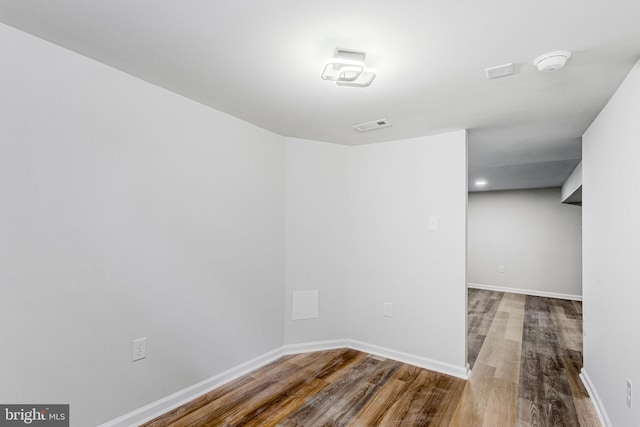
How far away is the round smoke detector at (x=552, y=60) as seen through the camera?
5.11 feet

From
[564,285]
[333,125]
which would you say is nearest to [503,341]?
[333,125]

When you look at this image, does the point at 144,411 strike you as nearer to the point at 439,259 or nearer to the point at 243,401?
the point at 243,401

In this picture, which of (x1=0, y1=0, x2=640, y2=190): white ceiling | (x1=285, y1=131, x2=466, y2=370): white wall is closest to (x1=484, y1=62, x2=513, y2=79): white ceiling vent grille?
(x1=0, y1=0, x2=640, y2=190): white ceiling

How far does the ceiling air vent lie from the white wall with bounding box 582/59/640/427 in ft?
4.91

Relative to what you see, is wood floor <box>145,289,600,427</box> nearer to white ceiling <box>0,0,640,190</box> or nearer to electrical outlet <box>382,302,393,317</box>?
electrical outlet <box>382,302,393,317</box>

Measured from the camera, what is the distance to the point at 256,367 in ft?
9.26

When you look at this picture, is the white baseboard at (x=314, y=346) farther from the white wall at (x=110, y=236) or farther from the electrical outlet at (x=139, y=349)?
the electrical outlet at (x=139, y=349)

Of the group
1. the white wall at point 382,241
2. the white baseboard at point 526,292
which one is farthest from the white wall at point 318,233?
the white baseboard at point 526,292

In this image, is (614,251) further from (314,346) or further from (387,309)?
(314,346)

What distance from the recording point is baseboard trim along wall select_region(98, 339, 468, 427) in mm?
1998

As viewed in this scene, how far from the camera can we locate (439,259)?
297 centimetres

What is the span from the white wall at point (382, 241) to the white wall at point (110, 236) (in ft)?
2.38

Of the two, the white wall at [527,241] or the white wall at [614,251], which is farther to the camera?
the white wall at [527,241]

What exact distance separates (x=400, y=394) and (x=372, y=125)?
221 cm
